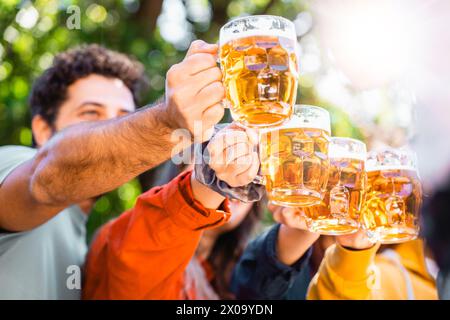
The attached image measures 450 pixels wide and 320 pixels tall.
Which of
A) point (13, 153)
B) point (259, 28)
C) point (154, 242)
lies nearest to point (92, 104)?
point (13, 153)

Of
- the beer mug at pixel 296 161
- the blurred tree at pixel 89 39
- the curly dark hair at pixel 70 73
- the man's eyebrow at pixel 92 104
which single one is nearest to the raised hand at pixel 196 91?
the beer mug at pixel 296 161

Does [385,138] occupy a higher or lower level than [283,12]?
lower

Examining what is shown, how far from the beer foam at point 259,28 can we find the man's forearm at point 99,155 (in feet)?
0.70

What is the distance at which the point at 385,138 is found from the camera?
2.34m

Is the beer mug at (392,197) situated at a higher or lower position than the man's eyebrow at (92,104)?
lower

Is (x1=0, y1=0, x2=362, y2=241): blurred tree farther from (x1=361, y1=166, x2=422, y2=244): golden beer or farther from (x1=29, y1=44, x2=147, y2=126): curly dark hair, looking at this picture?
(x1=361, y1=166, x2=422, y2=244): golden beer

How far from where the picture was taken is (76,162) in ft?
4.23

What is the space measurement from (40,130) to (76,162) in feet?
4.07

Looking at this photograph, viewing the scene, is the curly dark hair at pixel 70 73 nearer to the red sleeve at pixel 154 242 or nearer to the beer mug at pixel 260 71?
the red sleeve at pixel 154 242

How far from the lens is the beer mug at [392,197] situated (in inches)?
48.8

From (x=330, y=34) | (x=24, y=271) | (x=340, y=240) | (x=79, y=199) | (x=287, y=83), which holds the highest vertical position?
(x=330, y=34)

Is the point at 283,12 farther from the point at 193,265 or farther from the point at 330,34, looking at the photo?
the point at 193,265

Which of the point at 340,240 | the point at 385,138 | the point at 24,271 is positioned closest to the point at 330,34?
the point at 385,138

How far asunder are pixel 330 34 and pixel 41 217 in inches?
102
